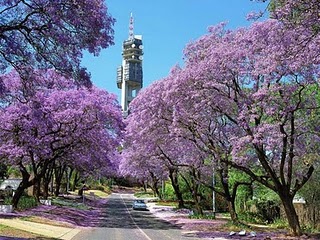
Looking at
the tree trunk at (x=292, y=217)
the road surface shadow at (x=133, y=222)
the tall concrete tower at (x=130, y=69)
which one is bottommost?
the road surface shadow at (x=133, y=222)

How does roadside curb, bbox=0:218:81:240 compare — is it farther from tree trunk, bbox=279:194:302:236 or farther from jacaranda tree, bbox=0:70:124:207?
tree trunk, bbox=279:194:302:236

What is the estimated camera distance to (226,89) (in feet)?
73.4

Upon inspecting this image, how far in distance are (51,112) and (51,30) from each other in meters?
15.1

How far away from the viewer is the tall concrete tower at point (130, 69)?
133500mm

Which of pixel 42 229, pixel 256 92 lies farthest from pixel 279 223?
pixel 42 229

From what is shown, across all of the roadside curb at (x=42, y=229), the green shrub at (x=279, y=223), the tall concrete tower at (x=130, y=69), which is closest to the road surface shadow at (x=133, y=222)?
the roadside curb at (x=42, y=229)

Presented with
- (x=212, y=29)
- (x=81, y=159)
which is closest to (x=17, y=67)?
(x=212, y=29)

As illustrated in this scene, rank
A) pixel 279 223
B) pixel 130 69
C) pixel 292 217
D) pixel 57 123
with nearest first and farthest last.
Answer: pixel 292 217, pixel 57 123, pixel 279 223, pixel 130 69

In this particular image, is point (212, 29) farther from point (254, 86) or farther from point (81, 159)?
point (81, 159)

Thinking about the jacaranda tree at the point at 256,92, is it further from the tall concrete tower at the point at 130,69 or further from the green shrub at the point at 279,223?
the tall concrete tower at the point at 130,69

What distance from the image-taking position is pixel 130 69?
441 feet

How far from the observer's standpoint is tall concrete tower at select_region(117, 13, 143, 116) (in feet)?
438

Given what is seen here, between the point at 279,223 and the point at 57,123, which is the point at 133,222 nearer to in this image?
the point at 57,123

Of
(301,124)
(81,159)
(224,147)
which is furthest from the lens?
(81,159)
